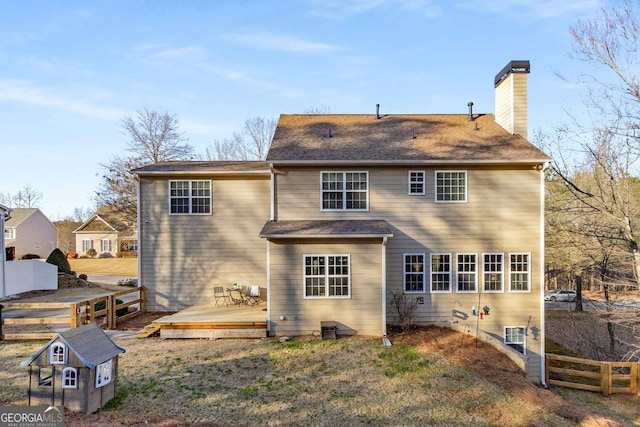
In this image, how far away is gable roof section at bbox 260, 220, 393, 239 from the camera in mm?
10688

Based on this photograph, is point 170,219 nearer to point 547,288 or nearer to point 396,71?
point 396,71

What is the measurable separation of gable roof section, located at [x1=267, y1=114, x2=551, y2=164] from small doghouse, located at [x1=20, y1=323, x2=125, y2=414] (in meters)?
7.26

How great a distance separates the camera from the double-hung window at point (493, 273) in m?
11.8

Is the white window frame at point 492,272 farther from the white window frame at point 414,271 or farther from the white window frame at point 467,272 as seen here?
the white window frame at point 414,271

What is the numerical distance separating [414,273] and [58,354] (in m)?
9.50

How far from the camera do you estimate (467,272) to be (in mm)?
11844

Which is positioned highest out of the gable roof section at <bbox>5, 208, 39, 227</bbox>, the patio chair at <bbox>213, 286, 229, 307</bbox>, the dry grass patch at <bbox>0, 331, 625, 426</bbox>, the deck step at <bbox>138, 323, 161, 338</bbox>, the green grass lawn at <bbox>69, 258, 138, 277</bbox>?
the gable roof section at <bbox>5, 208, 39, 227</bbox>

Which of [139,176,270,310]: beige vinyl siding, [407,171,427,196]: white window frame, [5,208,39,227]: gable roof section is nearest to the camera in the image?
[407,171,427,196]: white window frame

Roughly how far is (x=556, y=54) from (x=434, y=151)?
201 inches

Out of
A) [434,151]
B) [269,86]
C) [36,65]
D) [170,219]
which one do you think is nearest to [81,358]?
[170,219]

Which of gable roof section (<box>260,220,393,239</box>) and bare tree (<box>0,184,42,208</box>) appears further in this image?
bare tree (<box>0,184,42,208</box>)

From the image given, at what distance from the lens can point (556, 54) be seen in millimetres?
11953

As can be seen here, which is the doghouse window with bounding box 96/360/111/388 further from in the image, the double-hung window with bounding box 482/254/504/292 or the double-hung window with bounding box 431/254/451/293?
the double-hung window with bounding box 482/254/504/292

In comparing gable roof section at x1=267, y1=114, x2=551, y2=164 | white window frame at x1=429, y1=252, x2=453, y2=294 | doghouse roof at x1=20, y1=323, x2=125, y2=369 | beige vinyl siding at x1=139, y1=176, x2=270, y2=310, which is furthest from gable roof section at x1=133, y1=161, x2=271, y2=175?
doghouse roof at x1=20, y1=323, x2=125, y2=369
